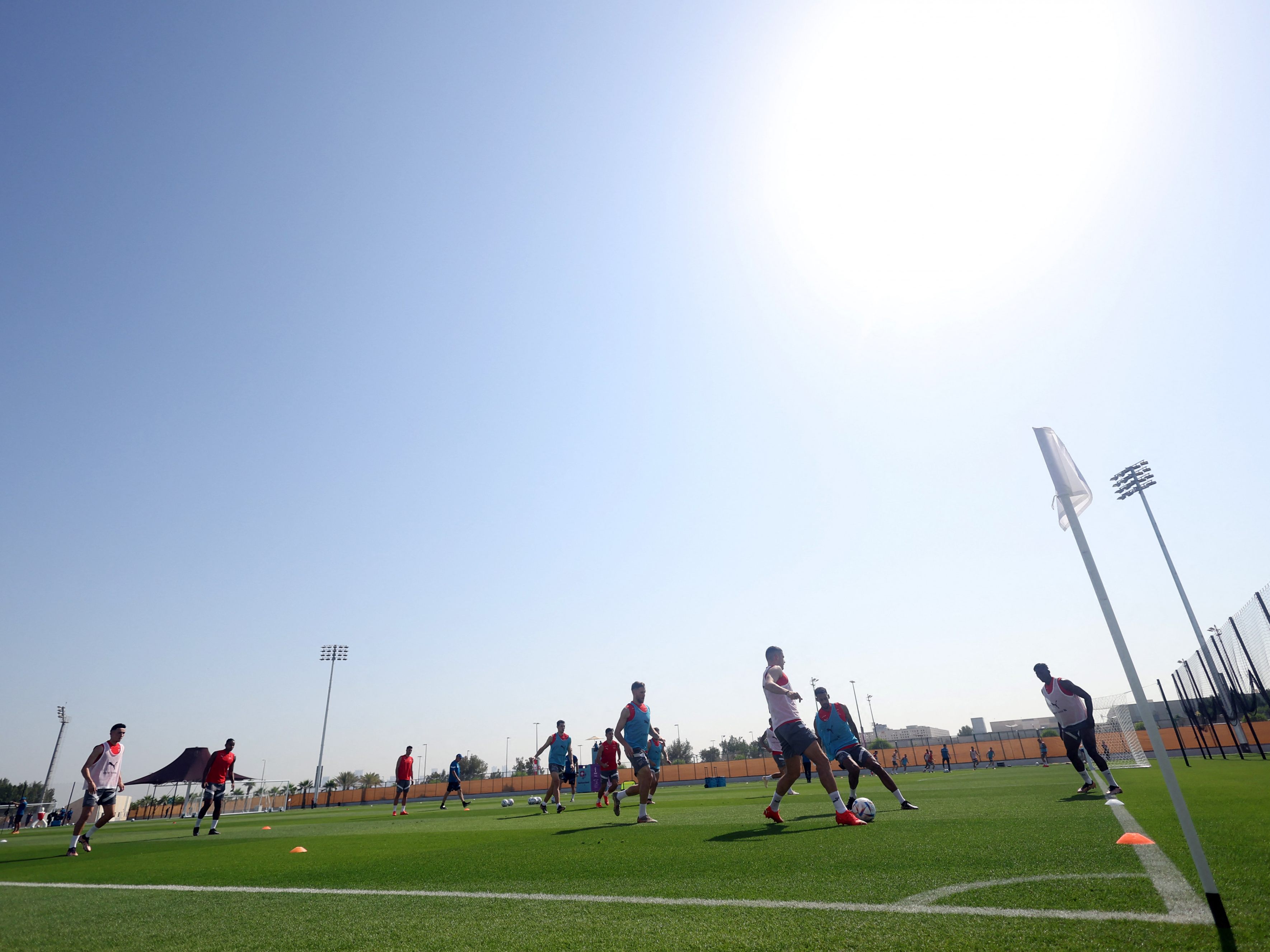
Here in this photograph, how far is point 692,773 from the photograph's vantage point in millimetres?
50938

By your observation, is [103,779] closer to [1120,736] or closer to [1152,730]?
[1152,730]

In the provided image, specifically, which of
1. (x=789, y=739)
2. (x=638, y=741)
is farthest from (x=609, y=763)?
(x=789, y=739)

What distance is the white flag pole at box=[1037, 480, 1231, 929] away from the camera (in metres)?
2.87

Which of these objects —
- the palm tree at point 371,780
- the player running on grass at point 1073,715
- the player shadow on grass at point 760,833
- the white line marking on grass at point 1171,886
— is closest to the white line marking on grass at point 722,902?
the white line marking on grass at point 1171,886

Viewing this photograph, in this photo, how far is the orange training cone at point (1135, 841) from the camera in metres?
4.64

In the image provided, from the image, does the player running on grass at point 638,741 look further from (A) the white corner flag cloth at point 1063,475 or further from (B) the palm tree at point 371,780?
(B) the palm tree at point 371,780

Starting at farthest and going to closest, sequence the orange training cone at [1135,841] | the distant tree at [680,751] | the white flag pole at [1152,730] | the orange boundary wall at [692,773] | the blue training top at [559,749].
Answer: the distant tree at [680,751]
the orange boundary wall at [692,773]
the blue training top at [559,749]
the orange training cone at [1135,841]
the white flag pole at [1152,730]

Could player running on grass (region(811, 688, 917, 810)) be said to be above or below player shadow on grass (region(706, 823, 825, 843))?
above

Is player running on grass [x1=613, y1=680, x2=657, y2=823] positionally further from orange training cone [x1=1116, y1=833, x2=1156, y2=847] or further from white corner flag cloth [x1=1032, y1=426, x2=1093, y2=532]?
white corner flag cloth [x1=1032, y1=426, x2=1093, y2=532]

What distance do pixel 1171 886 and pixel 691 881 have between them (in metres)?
2.79

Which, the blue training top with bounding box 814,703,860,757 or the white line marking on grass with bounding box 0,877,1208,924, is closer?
the white line marking on grass with bounding box 0,877,1208,924

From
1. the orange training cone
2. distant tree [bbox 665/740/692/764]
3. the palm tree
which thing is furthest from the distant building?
the orange training cone

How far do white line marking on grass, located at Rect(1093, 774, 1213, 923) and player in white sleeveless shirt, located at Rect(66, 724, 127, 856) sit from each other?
13.7m

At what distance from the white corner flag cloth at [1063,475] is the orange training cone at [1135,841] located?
8.46 feet
